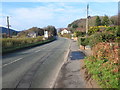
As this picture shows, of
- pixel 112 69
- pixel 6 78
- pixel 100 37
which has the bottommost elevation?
pixel 6 78

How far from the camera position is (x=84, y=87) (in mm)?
6238

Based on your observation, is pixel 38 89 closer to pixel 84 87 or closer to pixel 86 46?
pixel 84 87

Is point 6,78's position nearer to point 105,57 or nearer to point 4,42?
point 105,57

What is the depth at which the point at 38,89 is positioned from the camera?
21.2 ft

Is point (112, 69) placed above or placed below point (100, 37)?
below

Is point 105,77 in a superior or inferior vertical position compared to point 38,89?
superior

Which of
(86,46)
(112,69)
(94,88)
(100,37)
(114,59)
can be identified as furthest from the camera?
(86,46)

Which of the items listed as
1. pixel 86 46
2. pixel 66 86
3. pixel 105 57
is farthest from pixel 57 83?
pixel 86 46

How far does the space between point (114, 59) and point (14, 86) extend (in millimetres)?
4290

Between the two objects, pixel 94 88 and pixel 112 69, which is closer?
pixel 94 88

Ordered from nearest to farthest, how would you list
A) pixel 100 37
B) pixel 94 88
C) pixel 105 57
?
pixel 94 88
pixel 105 57
pixel 100 37

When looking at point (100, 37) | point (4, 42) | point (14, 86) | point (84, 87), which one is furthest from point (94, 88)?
point (4, 42)

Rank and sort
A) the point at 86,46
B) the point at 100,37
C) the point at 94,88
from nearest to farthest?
the point at 94,88 → the point at 100,37 → the point at 86,46

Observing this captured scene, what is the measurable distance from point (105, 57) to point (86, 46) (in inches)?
608
